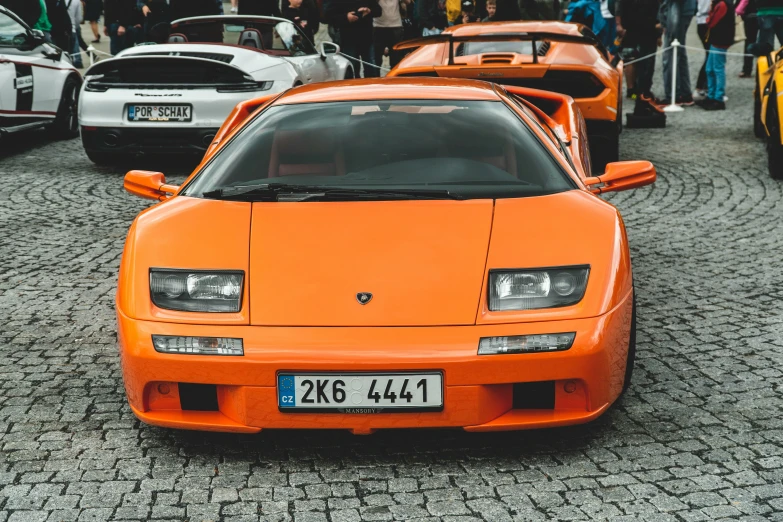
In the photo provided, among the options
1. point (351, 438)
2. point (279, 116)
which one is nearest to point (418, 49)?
point (279, 116)

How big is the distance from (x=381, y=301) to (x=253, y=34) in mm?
7392

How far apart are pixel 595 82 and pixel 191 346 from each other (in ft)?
18.1

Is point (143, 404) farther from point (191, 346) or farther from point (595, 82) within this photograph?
point (595, 82)

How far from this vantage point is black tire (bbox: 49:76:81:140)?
436 inches

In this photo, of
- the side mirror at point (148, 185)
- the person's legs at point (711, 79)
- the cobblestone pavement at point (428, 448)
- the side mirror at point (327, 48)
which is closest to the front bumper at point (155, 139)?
the side mirror at point (327, 48)

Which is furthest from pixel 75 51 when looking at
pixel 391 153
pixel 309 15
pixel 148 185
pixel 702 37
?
pixel 391 153

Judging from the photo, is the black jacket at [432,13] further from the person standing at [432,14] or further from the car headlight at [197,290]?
the car headlight at [197,290]

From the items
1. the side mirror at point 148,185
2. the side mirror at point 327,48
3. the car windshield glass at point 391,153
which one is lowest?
the side mirror at point 148,185

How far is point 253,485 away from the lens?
10.4 feet

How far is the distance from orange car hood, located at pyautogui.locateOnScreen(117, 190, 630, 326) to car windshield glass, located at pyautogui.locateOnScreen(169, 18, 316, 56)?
6.58 meters

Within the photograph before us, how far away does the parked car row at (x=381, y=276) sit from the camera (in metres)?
3.11

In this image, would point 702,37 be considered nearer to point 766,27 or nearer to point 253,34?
point 766,27

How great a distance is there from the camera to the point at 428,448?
3.42 meters

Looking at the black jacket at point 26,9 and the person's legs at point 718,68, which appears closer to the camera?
the person's legs at point 718,68
